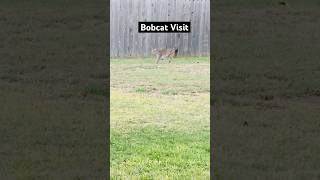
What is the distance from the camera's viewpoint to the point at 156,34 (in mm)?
14547

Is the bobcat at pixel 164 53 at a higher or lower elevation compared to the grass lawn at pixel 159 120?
higher

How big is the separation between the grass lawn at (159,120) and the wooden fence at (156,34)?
954 millimetres

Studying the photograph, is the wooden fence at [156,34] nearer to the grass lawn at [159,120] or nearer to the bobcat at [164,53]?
the bobcat at [164,53]

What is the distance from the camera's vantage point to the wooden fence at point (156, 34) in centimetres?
1416

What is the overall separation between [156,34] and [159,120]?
6608mm

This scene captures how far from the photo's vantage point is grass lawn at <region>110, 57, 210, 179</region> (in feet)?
20.1
